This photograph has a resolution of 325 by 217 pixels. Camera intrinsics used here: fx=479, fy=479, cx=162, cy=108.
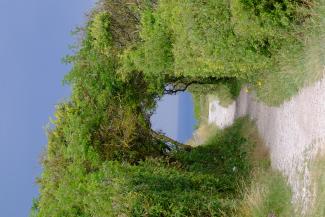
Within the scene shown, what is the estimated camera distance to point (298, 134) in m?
12.4

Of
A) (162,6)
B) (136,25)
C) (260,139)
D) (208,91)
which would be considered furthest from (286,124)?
(208,91)

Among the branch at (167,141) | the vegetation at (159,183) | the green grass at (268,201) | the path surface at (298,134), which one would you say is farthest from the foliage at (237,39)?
the branch at (167,141)

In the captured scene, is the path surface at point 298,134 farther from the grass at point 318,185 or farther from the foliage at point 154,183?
the foliage at point 154,183

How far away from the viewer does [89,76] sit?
18.9 m

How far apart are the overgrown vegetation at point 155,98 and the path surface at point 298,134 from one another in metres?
0.65

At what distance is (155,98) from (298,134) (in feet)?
33.2

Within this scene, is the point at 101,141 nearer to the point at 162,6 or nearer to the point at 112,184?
the point at 112,184

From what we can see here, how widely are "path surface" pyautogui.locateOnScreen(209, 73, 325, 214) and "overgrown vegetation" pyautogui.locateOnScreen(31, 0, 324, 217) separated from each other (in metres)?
0.65

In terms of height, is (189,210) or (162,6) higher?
(162,6)

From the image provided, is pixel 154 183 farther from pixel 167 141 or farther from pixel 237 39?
pixel 167 141

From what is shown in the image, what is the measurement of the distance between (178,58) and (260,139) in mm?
4679

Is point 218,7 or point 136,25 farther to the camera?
point 136,25

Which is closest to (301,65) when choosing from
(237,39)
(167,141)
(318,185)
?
(237,39)

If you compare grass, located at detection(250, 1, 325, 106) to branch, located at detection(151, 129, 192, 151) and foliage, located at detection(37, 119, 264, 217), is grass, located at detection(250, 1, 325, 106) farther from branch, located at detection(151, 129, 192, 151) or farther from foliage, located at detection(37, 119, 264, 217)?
branch, located at detection(151, 129, 192, 151)
